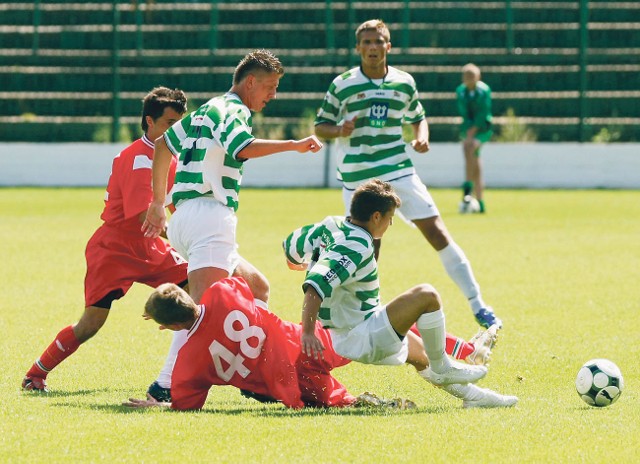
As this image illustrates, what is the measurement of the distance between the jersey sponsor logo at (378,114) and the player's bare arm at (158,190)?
258 cm

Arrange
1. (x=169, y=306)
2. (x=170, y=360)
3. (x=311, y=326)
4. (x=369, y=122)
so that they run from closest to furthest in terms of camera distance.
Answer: (x=311, y=326), (x=169, y=306), (x=170, y=360), (x=369, y=122)

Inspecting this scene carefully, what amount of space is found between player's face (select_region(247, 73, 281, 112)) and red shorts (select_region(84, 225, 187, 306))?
1086 mm

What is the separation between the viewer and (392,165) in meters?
9.30

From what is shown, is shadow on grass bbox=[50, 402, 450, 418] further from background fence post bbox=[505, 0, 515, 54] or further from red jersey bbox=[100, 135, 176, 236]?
background fence post bbox=[505, 0, 515, 54]

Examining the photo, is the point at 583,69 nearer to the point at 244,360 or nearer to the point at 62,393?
the point at 62,393

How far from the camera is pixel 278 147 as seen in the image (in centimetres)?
662

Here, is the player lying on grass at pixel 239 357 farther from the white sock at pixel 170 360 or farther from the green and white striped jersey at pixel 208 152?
the green and white striped jersey at pixel 208 152

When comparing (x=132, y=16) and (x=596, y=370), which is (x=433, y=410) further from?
(x=132, y=16)

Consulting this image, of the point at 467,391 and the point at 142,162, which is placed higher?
the point at 142,162

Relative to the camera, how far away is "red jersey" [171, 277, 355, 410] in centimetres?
641

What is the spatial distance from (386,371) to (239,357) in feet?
5.51

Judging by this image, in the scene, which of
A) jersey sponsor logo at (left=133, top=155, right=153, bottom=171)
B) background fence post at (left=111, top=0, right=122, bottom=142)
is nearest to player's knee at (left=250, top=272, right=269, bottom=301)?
jersey sponsor logo at (left=133, top=155, right=153, bottom=171)

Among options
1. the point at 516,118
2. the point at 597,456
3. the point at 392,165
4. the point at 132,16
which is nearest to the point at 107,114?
the point at 132,16

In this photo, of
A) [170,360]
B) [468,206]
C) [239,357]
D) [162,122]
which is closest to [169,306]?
[239,357]
